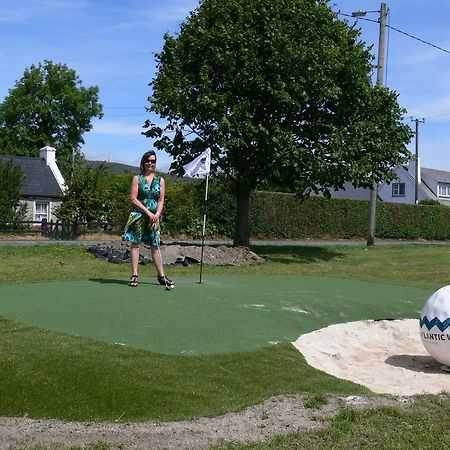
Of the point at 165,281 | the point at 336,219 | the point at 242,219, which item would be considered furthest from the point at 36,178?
the point at 165,281

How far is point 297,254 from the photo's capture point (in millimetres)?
24562

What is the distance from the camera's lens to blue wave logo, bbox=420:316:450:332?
8.80 metres

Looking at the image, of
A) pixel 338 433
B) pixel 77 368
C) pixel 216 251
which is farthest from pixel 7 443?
pixel 216 251

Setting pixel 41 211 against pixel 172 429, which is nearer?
pixel 172 429

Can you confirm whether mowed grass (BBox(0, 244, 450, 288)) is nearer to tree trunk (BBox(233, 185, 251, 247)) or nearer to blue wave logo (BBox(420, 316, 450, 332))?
tree trunk (BBox(233, 185, 251, 247))

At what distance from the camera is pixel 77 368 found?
672cm

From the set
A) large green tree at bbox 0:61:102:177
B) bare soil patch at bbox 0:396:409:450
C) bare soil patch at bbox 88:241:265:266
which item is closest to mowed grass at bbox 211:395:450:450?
bare soil patch at bbox 0:396:409:450

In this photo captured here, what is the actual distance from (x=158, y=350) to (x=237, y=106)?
13651 mm

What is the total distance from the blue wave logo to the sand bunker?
63 cm

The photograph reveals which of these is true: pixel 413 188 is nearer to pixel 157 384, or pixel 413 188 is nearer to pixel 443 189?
pixel 443 189

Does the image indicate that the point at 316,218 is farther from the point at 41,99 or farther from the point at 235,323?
the point at 41,99

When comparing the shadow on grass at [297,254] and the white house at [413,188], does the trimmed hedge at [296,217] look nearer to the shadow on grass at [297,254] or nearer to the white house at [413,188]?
the shadow on grass at [297,254]

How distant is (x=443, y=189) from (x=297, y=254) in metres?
58.1

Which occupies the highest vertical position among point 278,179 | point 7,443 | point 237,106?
point 237,106
